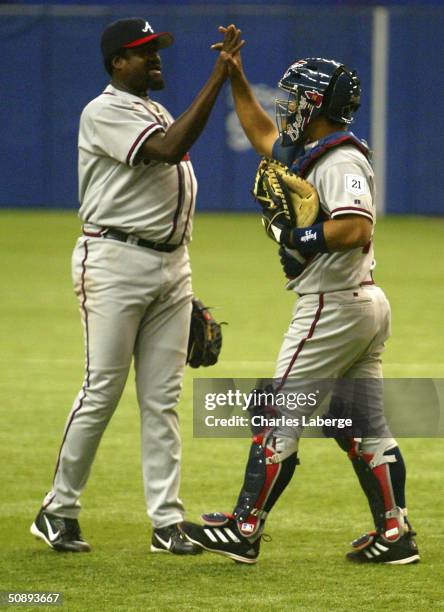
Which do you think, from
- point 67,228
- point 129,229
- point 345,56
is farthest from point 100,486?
point 345,56

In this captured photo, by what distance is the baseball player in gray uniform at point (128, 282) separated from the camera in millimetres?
5547

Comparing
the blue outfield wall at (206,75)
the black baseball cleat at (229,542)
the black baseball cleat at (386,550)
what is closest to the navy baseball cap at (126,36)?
the black baseball cleat at (229,542)

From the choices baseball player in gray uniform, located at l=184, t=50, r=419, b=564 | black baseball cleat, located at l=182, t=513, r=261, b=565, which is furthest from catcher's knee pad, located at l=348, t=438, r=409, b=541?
black baseball cleat, located at l=182, t=513, r=261, b=565

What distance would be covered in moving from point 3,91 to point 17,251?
6.06 meters

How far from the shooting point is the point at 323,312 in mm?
5254

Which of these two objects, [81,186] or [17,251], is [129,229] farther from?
[17,251]

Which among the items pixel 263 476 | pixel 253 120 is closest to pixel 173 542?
pixel 263 476

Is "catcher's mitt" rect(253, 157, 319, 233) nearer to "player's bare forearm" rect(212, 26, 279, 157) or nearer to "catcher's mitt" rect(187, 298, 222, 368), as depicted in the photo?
"player's bare forearm" rect(212, 26, 279, 157)

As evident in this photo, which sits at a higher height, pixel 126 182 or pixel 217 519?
pixel 126 182

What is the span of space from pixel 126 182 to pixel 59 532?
143cm

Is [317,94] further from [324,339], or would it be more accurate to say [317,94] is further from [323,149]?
[324,339]

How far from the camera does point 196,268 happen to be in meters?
15.6

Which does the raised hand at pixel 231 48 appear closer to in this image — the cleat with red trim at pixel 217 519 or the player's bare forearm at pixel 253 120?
the player's bare forearm at pixel 253 120

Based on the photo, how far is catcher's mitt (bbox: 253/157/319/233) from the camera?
5.18 meters
